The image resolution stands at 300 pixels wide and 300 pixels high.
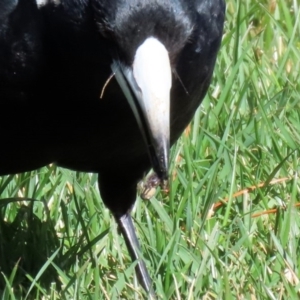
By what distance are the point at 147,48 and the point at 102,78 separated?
0.68 feet

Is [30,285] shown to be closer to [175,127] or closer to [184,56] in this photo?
[175,127]

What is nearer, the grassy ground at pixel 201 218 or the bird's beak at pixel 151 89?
the bird's beak at pixel 151 89

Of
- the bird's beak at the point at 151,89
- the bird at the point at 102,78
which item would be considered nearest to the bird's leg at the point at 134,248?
the bird at the point at 102,78

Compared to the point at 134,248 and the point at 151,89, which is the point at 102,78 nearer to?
the point at 151,89

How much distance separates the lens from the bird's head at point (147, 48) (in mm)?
2078

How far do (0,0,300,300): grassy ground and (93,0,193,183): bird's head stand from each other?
0.49m

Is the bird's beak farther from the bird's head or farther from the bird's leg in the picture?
the bird's leg

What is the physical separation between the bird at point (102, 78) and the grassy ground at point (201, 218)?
0.10 metres

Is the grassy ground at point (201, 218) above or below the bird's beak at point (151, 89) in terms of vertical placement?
below

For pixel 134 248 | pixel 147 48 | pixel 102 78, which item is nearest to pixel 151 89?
pixel 147 48

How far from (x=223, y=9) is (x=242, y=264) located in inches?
20.9

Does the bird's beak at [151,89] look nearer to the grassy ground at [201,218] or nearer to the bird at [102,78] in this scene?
the bird at [102,78]

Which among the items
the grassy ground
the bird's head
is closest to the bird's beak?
the bird's head

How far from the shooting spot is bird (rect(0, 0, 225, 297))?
6.86ft
